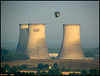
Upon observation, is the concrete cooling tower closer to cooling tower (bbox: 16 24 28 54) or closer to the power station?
the power station

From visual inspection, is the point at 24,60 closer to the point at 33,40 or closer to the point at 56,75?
the point at 33,40

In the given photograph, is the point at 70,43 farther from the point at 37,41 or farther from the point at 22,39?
the point at 22,39

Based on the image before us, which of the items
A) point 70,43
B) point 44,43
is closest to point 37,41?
point 44,43

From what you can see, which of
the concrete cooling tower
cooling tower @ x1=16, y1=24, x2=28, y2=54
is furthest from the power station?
cooling tower @ x1=16, y1=24, x2=28, y2=54

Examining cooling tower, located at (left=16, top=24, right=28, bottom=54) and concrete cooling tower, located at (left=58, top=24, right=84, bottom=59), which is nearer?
concrete cooling tower, located at (left=58, top=24, right=84, bottom=59)

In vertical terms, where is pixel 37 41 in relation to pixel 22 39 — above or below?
below

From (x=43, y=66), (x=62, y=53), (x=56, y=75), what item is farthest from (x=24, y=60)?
(x=56, y=75)
